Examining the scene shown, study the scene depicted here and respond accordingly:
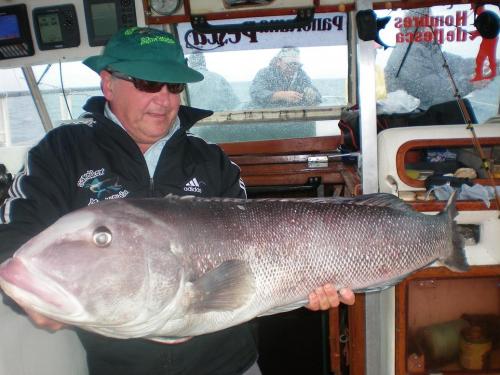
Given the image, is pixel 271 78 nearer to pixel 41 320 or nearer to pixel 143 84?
pixel 143 84

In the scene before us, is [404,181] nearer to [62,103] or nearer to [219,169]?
[219,169]

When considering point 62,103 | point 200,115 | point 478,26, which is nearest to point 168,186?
point 200,115

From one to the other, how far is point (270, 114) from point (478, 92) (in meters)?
2.53

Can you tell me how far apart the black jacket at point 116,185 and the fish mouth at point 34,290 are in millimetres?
450

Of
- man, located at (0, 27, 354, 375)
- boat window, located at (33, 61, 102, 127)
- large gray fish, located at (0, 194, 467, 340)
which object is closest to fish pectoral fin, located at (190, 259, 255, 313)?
large gray fish, located at (0, 194, 467, 340)

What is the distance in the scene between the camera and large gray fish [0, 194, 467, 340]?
1.46m

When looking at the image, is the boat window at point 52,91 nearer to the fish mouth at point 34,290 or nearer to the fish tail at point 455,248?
the fish mouth at point 34,290

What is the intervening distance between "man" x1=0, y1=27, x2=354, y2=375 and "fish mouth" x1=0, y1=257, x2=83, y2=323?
1.64 feet

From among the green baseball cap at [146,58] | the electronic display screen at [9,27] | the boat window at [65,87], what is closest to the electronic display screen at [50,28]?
the electronic display screen at [9,27]

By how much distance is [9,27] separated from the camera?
3.87 m

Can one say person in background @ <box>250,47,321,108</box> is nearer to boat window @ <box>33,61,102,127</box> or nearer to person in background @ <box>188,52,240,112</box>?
person in background @ <box>188,52,240,112</box>

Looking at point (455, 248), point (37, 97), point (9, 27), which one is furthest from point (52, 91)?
point (455, 248)

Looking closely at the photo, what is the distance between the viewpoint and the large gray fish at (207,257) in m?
1.46

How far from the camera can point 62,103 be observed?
17.5 ft
